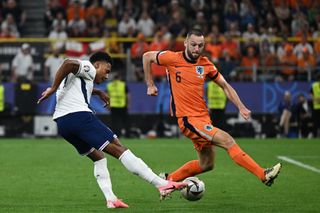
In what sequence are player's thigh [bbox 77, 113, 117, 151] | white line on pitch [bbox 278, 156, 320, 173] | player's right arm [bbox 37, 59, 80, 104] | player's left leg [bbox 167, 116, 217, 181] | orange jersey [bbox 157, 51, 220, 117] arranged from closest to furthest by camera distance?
player's right arm [bbox 37, 59, 80, 104], player's thigh [bbox 77, 113, 117, 151], player's left leg [bbox 167, 116, 217, 181], orange jersey [bbox 157, 51, 220, 117], white line on pitch [bbox 278, 156, 320, 173]

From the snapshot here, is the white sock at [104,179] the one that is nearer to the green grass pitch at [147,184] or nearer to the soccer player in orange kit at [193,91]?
the green grass pitch at [147,184]

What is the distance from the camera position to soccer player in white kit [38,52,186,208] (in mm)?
10359

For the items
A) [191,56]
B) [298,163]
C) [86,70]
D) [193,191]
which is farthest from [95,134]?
[298,163]

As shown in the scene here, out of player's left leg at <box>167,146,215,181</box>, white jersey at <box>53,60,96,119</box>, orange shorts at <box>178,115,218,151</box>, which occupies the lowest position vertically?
player's left leg at <box>167,146,215,181</box>

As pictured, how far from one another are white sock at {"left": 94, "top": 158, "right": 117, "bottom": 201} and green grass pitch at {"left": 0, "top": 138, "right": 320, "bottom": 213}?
0.22 metres

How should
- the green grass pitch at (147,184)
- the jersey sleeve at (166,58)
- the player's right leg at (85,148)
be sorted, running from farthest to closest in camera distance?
the jersey sleeve at (166,58) → the green grass pitch at (147,184) → the player's right leg at (85,148)

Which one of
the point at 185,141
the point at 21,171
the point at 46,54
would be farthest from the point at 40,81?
the point at 21,171

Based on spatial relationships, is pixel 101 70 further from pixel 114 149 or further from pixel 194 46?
pixel 194 46

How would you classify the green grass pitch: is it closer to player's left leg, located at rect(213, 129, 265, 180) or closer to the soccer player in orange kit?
player's left leg, located at rect(213, 129, 265, 180)

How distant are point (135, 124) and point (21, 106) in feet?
11.4

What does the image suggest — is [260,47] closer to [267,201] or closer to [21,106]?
[21,106]

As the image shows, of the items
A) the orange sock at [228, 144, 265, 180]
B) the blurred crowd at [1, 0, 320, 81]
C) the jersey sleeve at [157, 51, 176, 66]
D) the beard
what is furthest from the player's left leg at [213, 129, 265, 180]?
the blurred crowd at [1, 0, 320, 81]

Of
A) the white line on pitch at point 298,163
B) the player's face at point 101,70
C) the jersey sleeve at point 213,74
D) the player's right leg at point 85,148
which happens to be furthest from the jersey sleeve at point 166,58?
the white line on pitch at point 298,163

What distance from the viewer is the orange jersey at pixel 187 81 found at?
11.4 metres
